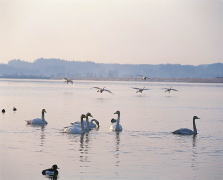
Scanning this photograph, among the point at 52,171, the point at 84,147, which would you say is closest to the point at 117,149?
the point at 84,147

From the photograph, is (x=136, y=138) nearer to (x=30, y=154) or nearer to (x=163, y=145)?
(x=163, y=145)

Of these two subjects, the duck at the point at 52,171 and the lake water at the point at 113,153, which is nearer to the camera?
the duck at the point at 52,171

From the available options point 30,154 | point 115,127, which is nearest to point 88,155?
point 30,154

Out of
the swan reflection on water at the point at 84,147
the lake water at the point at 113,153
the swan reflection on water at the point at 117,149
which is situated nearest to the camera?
the lake water at the point at 113,153

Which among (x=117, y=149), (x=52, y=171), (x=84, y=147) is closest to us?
(x=52, y=171)

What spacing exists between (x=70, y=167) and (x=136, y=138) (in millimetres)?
7925

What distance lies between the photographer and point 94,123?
29.9 metres

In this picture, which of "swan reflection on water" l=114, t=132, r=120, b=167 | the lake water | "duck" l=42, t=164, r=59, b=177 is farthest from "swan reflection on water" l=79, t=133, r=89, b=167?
"duck" l=42, t=164, r=59, b=177

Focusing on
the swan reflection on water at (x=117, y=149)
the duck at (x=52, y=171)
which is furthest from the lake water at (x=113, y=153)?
the duck at (x=52, y=171)

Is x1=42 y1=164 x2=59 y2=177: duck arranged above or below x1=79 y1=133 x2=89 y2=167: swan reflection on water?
above

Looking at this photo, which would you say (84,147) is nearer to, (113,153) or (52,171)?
(113,153)

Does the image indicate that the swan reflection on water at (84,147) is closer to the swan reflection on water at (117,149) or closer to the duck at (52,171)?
the swan reflection on water at (117,149)

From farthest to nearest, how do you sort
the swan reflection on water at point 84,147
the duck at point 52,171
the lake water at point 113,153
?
the swan reflection on water at point 84,147 → the lake water at point 113,153 → the duck at point 52,171

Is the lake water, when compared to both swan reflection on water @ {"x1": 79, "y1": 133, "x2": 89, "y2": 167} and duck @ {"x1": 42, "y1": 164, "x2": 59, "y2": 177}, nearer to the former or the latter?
swan reflection on water @ {"x1": 79, "y1": 133, "x2": 89, "y2": 167}
